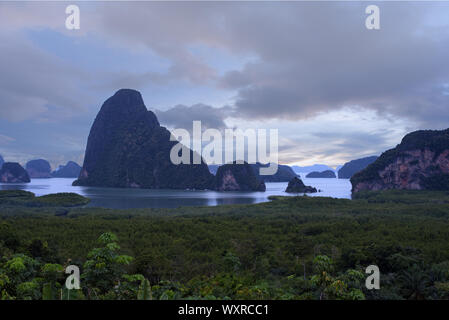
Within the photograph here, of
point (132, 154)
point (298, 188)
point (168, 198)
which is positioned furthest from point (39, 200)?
point (132, 154)

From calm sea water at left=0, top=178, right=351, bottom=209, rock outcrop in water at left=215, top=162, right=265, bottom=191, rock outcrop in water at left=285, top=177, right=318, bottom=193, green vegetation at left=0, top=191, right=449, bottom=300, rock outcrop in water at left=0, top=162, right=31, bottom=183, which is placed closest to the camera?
green vegetation at left=0, top=191, right=449, bottom=300

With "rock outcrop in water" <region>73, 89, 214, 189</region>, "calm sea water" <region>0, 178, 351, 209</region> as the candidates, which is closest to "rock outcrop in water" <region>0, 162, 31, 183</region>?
"rock outcrop in water" <region>73, 89, 214, 189</region>

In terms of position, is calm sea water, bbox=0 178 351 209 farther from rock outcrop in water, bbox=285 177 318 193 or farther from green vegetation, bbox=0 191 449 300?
green vegetation, bbox=0 191 449 300

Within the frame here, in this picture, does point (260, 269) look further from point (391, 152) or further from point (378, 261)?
point (391, 152)

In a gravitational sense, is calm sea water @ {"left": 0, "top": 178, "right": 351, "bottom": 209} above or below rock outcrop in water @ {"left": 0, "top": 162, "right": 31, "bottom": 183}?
below
